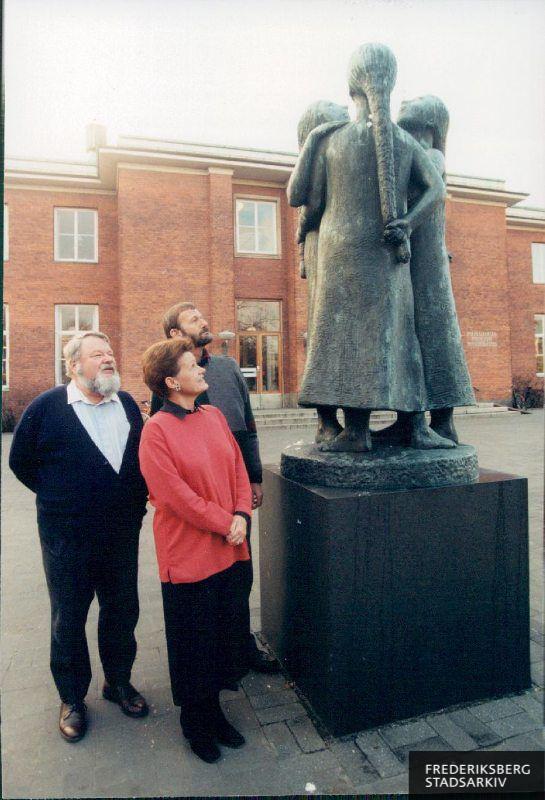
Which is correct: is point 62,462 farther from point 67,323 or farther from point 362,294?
point 67,323

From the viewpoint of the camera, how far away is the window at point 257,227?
19.9 m

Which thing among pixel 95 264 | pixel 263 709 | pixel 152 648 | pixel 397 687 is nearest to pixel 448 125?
pixel 397 687

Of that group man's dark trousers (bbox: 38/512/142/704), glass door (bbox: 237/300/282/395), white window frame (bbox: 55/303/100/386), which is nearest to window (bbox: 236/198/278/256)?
glass door (bbox: 237/300/282/395)

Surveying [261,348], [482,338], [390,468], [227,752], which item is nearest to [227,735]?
[227,752]

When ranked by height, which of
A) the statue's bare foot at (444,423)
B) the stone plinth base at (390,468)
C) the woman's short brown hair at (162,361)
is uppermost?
the woman's short brown hair at (162,361)

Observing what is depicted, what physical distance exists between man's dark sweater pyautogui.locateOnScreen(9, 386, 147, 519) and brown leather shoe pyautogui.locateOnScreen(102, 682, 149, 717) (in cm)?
90

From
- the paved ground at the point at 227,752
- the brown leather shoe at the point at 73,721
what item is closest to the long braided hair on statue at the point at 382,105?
the paved ground at the point at 227,752

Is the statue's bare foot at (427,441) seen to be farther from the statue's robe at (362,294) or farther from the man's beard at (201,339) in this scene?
the man's beard at (201,339)

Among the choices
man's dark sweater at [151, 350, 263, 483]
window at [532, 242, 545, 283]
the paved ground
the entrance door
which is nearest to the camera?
the paved ground

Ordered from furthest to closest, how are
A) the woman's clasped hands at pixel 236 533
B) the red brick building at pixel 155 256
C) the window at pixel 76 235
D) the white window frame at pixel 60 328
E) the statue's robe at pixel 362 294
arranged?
the window at pixel 76 235
the white window frame at pixel 60 328
the red brick building at pixel 155 256
the statue's robe at pixel 362 294
the woman's clasped hands at pixel 236 533

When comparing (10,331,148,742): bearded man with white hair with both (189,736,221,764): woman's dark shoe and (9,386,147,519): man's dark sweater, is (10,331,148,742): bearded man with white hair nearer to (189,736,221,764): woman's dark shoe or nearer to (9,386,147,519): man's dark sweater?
(9,386,147,519): man's dark sweater

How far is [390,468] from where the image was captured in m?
2.47

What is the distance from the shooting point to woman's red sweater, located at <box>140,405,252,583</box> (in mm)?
2193

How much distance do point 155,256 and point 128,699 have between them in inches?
678
